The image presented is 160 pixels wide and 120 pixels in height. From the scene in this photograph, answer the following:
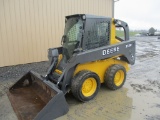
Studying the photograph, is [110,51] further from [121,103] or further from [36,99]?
[36,99]

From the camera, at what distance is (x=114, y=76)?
509 cm

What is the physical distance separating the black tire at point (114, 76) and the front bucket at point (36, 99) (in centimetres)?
156

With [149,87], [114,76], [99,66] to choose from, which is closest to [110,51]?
[99,66]

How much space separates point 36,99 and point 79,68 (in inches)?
49.2

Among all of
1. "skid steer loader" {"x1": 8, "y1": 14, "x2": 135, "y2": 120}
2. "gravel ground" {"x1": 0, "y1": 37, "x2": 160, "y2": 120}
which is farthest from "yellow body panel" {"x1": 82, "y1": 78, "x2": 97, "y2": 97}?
"gravel ground" {"x1": 0, "y1": 37, "x2": 160, "y2": 120}

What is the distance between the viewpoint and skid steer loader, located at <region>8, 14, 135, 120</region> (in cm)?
429

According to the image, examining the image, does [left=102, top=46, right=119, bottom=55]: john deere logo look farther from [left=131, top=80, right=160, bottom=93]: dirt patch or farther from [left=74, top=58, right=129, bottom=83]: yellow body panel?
[left=131, top=80, right=160, bottom=93]: dirt patch

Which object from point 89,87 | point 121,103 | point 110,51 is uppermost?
point 110,51

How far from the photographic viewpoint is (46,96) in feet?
14.5

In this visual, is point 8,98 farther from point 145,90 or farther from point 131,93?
point 145,90

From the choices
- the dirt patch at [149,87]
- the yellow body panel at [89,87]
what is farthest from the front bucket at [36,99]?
the dirt patch at [149,87]

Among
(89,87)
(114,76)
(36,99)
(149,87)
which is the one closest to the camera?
(36,99)

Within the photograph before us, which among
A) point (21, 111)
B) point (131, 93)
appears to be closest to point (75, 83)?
point (21, 111)

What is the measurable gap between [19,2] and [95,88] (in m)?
4.15
